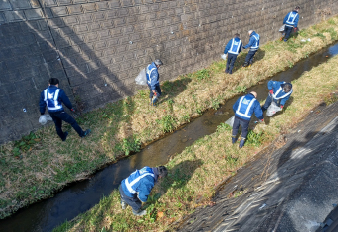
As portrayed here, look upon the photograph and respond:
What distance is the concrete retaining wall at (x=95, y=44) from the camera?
541cm

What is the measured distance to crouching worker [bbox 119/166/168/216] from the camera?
3.93 m

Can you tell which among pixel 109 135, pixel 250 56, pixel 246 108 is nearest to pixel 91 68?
pixel 109 135

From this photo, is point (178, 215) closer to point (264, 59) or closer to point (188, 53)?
point (188, 53)

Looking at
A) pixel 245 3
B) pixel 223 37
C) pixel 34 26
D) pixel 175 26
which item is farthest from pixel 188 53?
pixel 34 26

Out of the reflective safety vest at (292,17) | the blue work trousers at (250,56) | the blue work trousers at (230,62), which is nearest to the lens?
the blue work trousers at (230,62)

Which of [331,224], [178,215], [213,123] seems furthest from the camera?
[213,123]

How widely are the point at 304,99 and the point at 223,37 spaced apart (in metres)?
4.38

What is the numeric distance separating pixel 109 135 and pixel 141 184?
2.87 m

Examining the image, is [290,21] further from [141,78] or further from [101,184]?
[101,184]

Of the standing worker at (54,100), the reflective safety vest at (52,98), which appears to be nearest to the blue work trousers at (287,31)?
the standing worker at (54,100)

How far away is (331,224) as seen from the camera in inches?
106

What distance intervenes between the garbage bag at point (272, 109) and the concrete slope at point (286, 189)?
0.78m

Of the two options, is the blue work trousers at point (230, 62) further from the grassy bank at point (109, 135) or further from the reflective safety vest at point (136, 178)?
the reflective safety vest at point (136, 178)

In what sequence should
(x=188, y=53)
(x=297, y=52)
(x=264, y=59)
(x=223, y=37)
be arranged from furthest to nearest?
(x=297, y=52) → (x=264, y=59) → (x=223, y=37) → (x=188, y=53)
